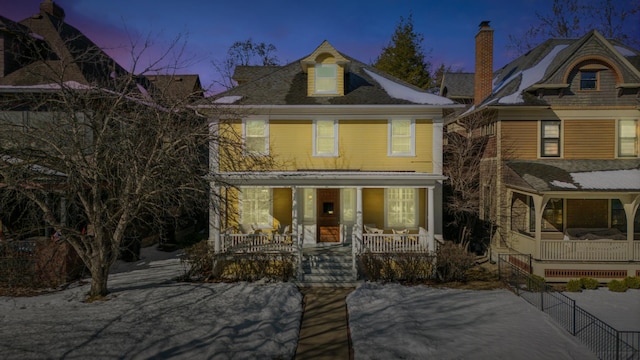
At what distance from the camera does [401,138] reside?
47.6 ft

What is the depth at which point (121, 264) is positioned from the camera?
14531 millimetres

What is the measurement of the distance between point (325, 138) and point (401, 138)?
3131 mm

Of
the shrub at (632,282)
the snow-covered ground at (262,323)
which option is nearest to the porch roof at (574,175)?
the shrub at (632,282)

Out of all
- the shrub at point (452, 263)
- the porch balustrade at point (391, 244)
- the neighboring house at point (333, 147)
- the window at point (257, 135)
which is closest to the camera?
the shrub at point (452, 263)

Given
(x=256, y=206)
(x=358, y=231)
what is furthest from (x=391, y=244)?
(x=256, y=206)

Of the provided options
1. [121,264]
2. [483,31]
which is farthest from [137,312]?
[483,31]

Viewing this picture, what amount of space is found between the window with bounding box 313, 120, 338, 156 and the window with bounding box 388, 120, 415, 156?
2332mm

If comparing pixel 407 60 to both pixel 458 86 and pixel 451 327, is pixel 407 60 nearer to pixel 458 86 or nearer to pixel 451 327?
pixel 458 86

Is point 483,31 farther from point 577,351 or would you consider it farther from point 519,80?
point 577,351

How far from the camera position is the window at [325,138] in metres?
14.5

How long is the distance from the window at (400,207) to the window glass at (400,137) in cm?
168

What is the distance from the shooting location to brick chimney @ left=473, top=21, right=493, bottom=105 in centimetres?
1827

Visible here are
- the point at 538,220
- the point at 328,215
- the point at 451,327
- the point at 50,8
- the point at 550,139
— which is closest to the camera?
the point at 451,327

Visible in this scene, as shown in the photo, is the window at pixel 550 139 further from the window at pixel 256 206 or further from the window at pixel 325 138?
the window at pixel 256 206
